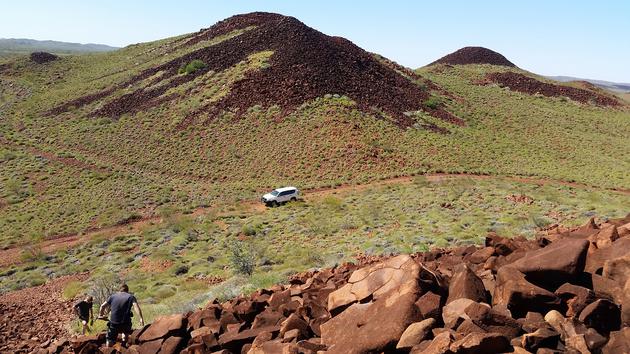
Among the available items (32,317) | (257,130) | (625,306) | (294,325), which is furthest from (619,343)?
(257,130)

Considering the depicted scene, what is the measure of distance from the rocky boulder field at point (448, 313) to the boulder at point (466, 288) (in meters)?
0.02

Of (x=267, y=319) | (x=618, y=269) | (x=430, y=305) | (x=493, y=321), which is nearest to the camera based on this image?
(x=493, y=321)

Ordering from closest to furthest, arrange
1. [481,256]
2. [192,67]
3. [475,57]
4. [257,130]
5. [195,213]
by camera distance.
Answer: [481,256]
[195,213]
[257,130]
[192,67]
[475,57]

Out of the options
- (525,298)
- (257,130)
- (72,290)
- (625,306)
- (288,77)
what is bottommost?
(72,290)

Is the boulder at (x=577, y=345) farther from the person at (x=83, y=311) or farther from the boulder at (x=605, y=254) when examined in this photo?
the person at (x=83, y=311)

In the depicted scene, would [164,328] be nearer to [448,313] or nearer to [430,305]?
[430,305]

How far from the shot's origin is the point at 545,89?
253ft

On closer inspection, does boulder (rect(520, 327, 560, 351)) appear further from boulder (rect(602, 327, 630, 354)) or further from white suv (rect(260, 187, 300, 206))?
white suv (rect(260, 187, 300, 206))

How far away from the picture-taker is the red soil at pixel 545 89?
7522cm

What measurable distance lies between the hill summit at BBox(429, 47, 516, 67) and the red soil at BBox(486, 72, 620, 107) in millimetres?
15049

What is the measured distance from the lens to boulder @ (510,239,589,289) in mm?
7358

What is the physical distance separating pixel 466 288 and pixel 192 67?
202ft

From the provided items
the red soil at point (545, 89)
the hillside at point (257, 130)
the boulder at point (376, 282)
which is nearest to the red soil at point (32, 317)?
the boulder at point (376, 282)

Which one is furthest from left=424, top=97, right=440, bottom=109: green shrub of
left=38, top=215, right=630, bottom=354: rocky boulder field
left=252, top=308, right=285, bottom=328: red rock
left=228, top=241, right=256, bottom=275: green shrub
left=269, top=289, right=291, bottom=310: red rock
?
left=252, top=308, right=285, bottom=328: red rock
